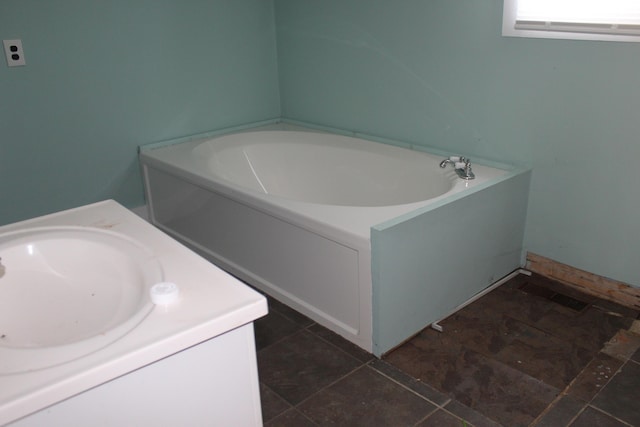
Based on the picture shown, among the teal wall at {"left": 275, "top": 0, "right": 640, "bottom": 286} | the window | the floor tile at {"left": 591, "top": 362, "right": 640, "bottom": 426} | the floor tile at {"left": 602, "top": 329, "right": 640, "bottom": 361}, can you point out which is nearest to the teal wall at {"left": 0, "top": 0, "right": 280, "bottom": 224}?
the teal wall at {"left": 275, "top": 0, "right": 640, "bottom": 286}

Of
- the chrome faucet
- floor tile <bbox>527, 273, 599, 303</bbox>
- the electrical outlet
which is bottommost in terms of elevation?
floor tile <bbox>527, 273, 599, 303</bbox>

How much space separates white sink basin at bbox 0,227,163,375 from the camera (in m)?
1.27

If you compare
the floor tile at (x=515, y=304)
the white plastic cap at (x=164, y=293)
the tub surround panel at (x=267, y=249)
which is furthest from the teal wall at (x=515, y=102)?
the white plastic cap at (x=164, y=293)

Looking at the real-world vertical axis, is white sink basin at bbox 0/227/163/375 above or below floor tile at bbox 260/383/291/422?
above

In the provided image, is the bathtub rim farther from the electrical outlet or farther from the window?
the electrical outlet

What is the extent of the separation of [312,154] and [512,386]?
1.77 metres

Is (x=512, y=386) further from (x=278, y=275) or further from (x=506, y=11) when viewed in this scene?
(x=506, y=11)

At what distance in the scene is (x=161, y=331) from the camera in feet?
3.50

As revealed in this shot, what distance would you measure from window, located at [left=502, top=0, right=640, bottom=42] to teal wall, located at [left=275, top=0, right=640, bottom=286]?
34mm

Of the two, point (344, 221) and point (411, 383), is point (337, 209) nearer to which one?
point (344, 221)

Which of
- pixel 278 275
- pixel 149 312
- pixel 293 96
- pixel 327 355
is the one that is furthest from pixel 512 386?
pixel 293 96

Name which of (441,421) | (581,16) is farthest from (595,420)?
(581,16)

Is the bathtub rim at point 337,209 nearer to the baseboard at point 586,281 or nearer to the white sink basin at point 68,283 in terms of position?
the baseboard at point 586,281

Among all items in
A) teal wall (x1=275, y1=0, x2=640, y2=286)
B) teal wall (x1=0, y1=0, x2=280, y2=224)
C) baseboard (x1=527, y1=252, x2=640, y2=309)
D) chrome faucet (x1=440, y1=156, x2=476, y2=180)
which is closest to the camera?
teal wall (x1=275, y1=0, x2=640, y2=286)
